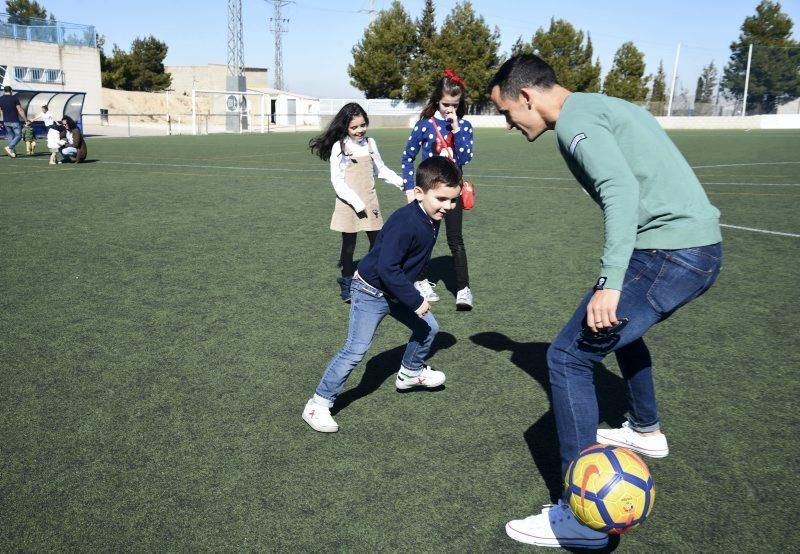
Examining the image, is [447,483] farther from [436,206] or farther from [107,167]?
[107,167]

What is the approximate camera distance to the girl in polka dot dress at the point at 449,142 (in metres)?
6.24

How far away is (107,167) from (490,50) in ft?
194

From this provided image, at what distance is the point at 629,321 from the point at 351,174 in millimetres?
4092

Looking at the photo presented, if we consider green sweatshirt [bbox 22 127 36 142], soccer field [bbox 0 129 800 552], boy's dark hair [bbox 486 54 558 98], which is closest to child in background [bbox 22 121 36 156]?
green sweatshirt [bbox 22 127 36 142]

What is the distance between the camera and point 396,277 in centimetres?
370

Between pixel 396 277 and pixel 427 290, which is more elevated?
pixel 396 277

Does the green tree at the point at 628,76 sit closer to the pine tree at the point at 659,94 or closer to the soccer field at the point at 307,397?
the pine tree at the point at 659,94

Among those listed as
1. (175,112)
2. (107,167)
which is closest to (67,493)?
(107,167)

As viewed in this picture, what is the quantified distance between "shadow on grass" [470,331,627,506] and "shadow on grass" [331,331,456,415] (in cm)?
28

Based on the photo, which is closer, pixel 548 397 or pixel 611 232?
pixel 611 232

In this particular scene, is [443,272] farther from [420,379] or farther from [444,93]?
[420,379]

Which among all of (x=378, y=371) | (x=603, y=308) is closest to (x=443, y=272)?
(x=378, y=371)

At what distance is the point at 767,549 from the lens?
2.91 m

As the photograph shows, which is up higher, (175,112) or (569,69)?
(569,69)
